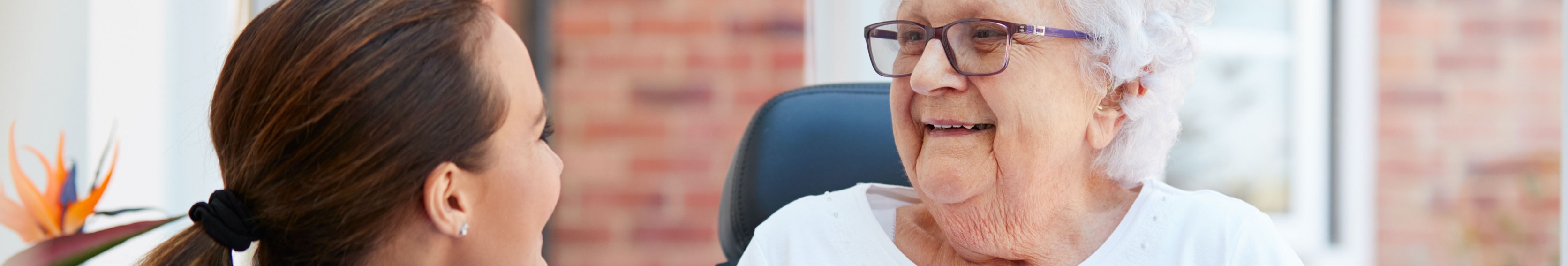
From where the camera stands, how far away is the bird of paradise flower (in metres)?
0.81

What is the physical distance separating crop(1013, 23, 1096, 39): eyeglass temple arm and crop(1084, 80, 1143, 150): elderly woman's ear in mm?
129

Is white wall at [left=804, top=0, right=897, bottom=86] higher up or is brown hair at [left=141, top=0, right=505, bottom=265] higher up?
brown hair at [left=141, top=0, right=505, bottom=265]

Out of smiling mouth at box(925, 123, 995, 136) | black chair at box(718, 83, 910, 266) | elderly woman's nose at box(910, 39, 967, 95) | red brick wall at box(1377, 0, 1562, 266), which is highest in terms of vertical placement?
elderly woman's nose at box(910, 39, 967, 95)

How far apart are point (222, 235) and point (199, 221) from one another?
6 cm

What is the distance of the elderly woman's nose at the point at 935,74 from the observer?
46.7 inches

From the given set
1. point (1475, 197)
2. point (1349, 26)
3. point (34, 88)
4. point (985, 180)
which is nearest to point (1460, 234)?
point (1475, 197)

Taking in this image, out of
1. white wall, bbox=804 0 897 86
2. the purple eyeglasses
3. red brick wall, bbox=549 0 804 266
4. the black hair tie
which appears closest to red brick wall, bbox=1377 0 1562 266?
white wall, bbox=804 0 897 86

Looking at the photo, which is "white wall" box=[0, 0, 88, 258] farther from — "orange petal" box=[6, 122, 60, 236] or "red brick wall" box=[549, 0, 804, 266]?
"red brick wall" box=[549, 0, 804, 266]

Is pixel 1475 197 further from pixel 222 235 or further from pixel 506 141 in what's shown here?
pixel 222 235

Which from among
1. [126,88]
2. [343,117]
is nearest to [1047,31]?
Answer: [343,117]

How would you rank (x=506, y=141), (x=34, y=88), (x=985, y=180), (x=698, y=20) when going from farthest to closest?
1. (x=698, y=20)
2. (x=34, y=88)
3. (x=985, y=180)
4. (x=506, y=141)

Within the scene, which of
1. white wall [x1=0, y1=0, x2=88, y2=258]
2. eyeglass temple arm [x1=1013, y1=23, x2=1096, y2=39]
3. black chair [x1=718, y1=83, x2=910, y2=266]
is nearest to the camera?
eyeglass temple arm [x1=1013, y1=23, x2=1096, y2=39]

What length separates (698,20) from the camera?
2432mm

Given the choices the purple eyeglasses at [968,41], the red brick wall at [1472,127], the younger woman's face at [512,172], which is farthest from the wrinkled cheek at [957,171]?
the red brick wall at [1472,127]
